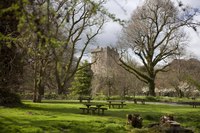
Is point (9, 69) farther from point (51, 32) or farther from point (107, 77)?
point (107, 77)

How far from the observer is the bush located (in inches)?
1119

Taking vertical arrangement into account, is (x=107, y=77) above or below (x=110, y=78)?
above

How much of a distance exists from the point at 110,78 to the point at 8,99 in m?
50.5

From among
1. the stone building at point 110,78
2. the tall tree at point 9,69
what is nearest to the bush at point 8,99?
the tall tree at point 9,69

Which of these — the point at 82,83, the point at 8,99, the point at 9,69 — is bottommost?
the point at 8,99

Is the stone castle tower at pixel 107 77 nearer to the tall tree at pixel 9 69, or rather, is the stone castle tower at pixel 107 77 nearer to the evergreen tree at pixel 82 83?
the evergreen tree at pixel 82 83

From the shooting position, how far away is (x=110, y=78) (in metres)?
78.4

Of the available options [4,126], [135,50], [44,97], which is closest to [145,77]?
[135,50]

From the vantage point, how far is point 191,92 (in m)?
77.1

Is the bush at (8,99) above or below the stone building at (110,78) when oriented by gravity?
A: below

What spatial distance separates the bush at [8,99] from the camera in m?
28.4

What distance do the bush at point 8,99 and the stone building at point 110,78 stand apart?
43015mm

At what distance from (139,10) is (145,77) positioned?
10.7 m

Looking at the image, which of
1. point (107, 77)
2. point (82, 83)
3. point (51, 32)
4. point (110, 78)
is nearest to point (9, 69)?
point (51, 32)
